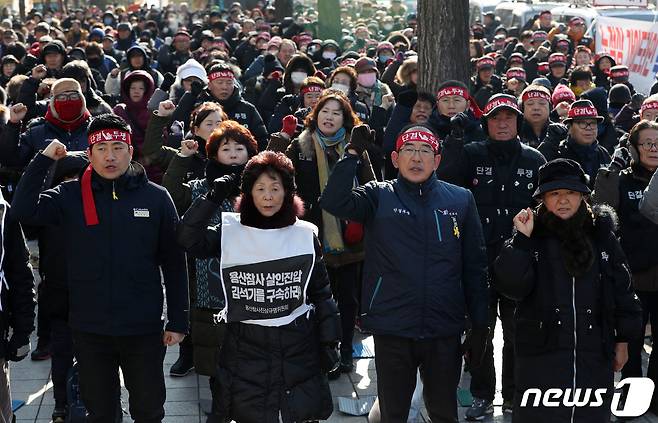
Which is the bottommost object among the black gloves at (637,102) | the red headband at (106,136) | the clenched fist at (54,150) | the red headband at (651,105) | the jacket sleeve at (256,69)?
the black gloves at (637,102)

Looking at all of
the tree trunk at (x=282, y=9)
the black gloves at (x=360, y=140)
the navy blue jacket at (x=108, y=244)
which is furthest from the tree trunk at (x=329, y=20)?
the navy blue jacket at (x=108, y=244)

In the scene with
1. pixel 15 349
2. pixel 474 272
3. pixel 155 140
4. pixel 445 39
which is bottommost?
pixel 15 349

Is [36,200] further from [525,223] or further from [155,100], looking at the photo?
[155,100]

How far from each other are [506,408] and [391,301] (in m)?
1.71

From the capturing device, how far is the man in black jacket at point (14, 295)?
534cm

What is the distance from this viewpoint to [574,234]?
5164 millimetres

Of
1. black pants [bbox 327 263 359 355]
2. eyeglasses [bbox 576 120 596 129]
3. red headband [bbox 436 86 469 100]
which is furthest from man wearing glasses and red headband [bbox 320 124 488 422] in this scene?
eyeglasses [bbox 576 120 596 129]

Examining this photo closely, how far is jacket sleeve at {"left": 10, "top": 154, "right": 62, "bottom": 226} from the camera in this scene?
17.2 ft

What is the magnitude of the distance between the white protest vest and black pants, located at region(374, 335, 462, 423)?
1.88 feet

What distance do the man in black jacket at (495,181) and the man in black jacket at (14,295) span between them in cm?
265

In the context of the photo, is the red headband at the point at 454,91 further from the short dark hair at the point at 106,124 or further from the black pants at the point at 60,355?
the black pants at the point at 60,355

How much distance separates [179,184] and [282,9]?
73.4 feet

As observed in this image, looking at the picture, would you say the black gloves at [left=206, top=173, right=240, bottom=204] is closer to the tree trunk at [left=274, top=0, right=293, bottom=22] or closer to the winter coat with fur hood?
the winter coat with fur hood

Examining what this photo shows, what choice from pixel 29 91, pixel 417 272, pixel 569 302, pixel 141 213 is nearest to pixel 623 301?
pixel 569 302
